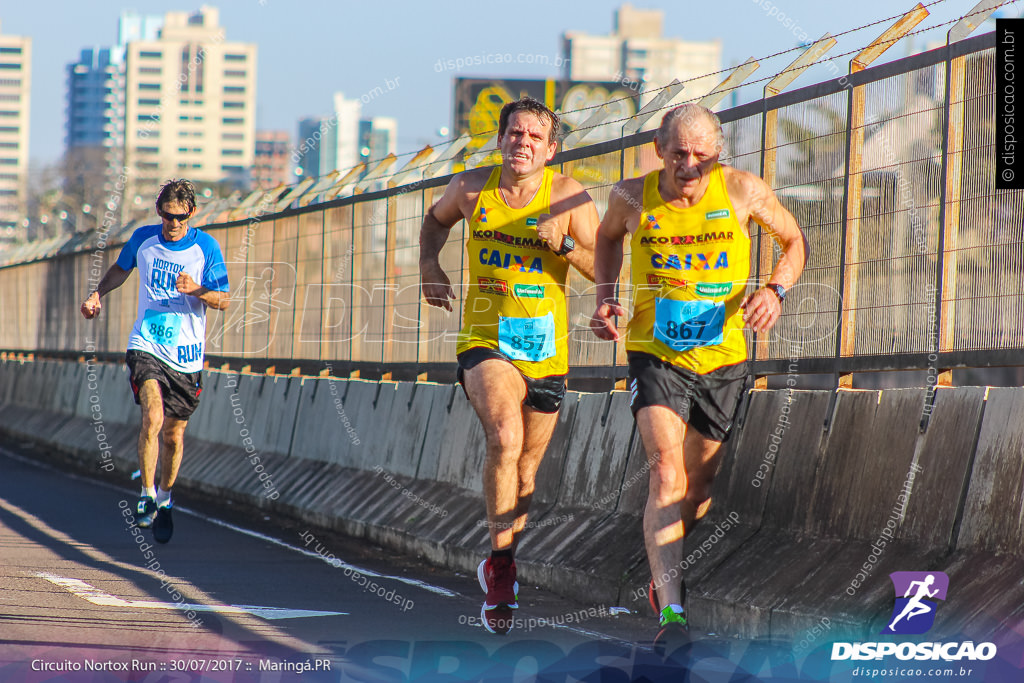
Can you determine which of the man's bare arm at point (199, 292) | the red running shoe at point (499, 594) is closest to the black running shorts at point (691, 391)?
the red running shoe at point (499, 594)

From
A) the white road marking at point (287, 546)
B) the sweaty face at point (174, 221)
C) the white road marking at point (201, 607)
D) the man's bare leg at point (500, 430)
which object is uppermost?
the sweaty face at point (174, 221)

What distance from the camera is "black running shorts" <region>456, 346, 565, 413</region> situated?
294 inches

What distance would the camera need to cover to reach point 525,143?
7.36m

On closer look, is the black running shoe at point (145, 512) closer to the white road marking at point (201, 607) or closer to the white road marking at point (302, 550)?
the white road marking at point (302, 550)

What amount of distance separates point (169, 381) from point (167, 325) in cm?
39

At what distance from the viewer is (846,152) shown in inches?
Result: 305

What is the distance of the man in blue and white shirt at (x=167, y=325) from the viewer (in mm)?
10477

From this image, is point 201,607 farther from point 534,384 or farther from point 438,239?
point 438,239

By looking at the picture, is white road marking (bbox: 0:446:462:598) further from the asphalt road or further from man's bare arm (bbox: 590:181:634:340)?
man's bare arm (bbox: 590:181:634:340)

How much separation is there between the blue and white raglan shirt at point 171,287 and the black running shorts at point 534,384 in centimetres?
345

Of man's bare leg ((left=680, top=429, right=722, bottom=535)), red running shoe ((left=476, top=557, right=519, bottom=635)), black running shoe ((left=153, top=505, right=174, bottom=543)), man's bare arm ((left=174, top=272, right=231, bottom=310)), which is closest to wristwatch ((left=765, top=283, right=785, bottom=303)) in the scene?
man's bare leg ((left=680, top=429, right=722, bottom=535))

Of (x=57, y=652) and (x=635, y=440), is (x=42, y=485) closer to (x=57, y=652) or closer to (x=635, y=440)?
(x=635, y=440)

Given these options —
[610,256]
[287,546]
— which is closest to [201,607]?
[610,256]

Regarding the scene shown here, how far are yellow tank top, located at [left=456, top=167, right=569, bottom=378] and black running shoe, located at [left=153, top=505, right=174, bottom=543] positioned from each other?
12.6 ft
